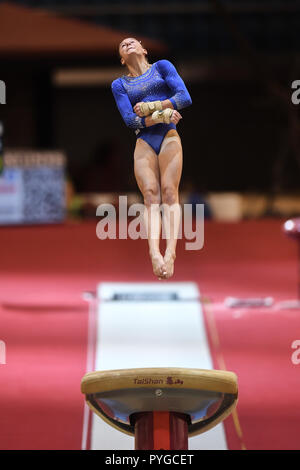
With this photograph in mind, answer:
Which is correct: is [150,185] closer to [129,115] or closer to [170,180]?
[170,180]

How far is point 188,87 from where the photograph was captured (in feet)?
51.6

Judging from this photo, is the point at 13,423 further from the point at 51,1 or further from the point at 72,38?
the point at 51,1

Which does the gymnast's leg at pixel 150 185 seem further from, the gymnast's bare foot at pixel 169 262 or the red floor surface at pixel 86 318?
the red floor surface at pixel 86 318

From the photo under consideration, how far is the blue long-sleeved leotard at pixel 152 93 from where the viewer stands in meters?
3.06

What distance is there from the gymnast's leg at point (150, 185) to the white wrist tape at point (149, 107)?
0.38ft

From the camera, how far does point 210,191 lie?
16.0m

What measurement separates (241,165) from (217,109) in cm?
126

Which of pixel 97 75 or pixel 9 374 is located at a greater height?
pixel 97 75

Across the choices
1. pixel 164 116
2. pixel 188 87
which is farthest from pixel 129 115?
pixel 188 87

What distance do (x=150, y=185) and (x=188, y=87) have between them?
13.0m

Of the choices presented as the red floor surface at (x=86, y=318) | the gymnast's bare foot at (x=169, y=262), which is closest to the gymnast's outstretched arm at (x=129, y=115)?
the gymnast's bare foot at (x=169, y=262)

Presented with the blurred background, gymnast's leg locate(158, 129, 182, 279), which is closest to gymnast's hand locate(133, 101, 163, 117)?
gymnast's leg locate(158, 129, 182, 279)

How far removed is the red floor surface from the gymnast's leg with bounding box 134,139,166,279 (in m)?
1.33

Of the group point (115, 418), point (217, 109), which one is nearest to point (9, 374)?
point (115, 418)
